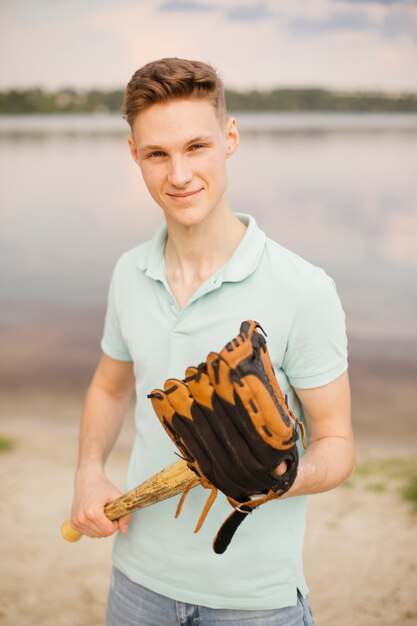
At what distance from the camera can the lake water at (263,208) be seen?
10.2 metres

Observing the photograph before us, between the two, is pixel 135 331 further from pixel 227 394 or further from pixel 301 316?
pixel 227 394

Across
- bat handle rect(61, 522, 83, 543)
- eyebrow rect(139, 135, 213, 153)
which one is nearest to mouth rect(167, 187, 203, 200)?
eyebrow rect(139, 135, 213, 153)

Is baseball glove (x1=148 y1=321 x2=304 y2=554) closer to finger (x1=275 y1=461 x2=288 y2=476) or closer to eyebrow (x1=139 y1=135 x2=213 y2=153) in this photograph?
finger (x1=275 y1=461 x2=288 y2=476)

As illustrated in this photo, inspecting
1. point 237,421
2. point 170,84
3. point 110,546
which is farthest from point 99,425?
point 110,546

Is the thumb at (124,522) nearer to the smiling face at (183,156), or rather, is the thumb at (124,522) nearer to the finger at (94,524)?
the finger at (94,524)

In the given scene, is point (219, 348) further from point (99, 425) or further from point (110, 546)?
point (110, 546)

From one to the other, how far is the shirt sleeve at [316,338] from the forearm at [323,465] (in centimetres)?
14

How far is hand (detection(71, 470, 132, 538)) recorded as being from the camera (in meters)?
1.86

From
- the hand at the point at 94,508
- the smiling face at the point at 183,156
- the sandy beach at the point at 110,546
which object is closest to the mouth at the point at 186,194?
the smiling face at the point at 183,156

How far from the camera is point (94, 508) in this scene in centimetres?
187

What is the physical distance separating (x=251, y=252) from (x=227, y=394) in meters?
0.52

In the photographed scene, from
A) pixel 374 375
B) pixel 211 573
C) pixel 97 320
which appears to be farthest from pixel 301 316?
pixel 97 320

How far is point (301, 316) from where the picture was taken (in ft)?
5.43

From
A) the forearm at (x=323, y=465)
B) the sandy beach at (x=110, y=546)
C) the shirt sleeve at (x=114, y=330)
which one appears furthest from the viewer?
the sandy beach at (x=110, y=546)
